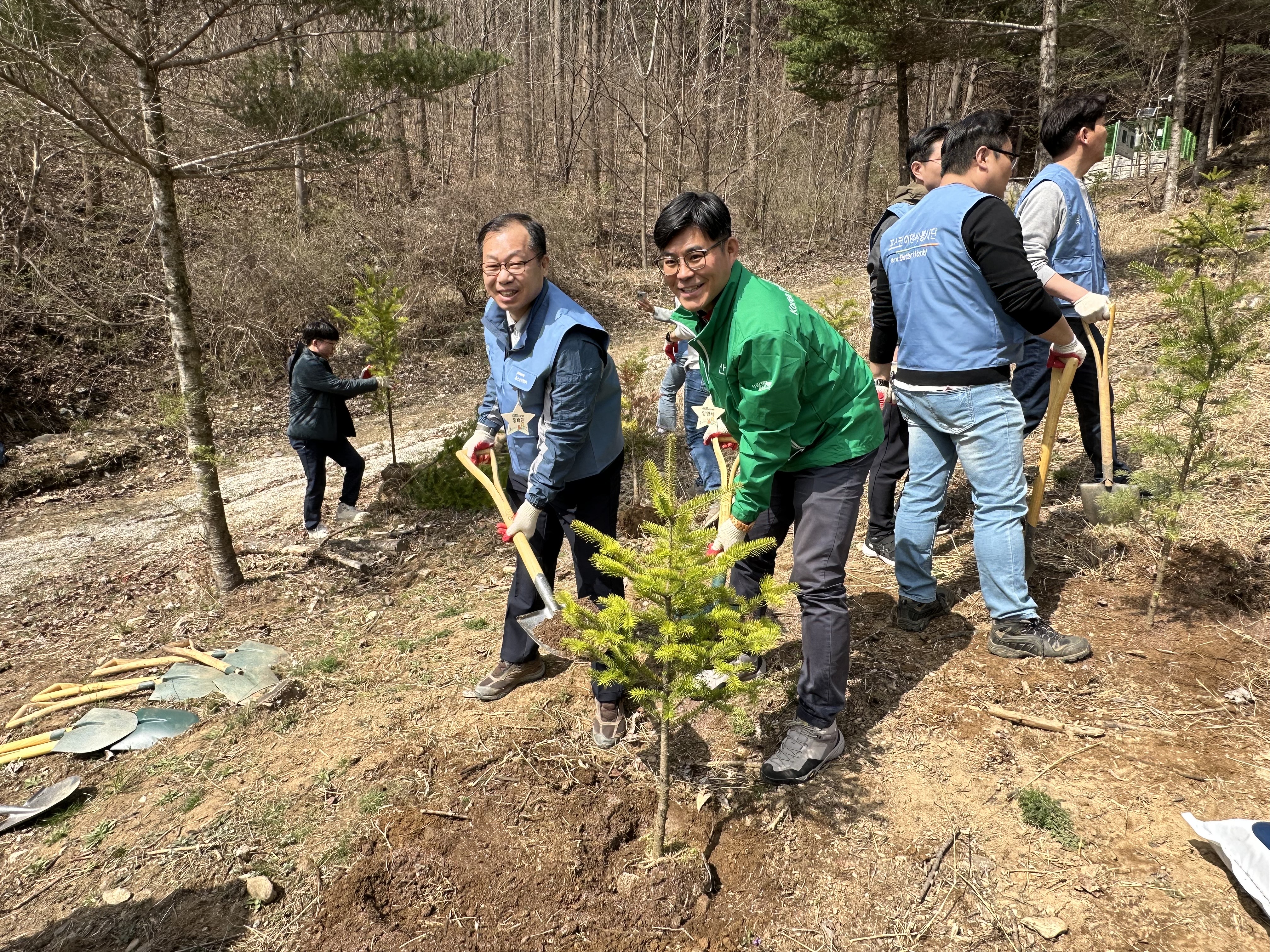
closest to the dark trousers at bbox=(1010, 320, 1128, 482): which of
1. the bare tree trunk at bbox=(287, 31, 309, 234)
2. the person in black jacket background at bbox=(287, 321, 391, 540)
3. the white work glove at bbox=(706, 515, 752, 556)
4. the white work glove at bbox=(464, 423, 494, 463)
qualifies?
the white work glove at bbox=(706, 515, 752, 556)

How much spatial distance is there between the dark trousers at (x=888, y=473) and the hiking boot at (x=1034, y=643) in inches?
46.0

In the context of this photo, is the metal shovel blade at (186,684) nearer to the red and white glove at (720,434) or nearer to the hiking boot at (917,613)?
the red and white glove at (720,434)

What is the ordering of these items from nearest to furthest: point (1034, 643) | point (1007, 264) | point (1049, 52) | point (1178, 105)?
1. point (1007, 264)
2. point (1034, 643)
3. point (1049, 52)
4. point (1178, 105)

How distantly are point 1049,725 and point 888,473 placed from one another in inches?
70.2

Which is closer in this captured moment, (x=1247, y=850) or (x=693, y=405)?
(x=1247, y=850)

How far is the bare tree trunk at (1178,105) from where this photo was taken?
1452cm

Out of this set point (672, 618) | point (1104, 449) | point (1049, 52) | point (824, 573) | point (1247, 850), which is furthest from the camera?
point (1049, 52)

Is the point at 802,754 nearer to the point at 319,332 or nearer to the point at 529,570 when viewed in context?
the point at 529,570

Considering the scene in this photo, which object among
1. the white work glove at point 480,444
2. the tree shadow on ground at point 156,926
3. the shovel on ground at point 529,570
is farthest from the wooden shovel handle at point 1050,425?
the tree shadow on ground at point 156,926

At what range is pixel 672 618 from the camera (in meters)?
2.11

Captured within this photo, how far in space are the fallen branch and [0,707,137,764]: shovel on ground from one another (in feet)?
12.6

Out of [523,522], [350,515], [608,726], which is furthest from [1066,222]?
[350,515]

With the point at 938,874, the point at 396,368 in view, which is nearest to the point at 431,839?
the point at 938,874

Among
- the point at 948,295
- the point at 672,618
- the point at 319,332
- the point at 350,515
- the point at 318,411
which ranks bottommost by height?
the point at 350,515
